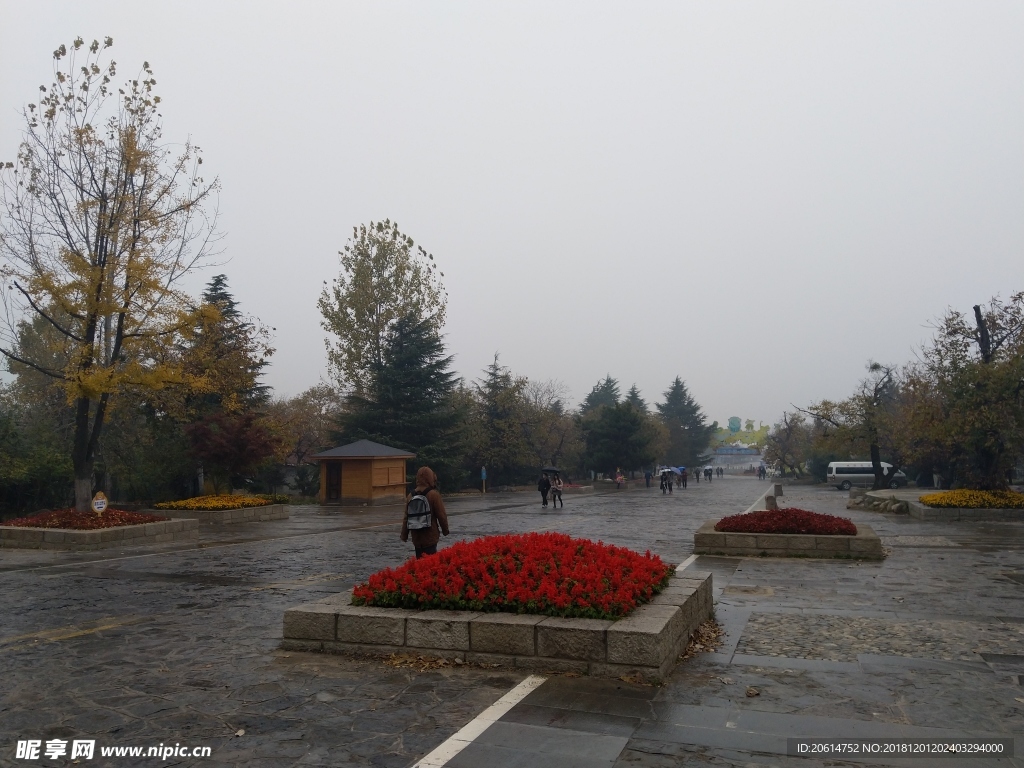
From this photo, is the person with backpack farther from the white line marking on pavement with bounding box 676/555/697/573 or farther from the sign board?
the sign board

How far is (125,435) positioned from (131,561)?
20313mm

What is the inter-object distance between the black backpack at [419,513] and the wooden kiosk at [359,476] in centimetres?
2461

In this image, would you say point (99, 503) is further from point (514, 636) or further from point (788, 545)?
point (788, 545)

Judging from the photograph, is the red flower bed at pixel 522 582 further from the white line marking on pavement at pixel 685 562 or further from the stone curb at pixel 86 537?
the stone curb at pixel 86 537

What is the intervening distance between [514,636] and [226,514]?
1957 centimetres

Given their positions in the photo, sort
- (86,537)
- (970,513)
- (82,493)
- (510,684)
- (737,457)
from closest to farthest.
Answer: (510,684) → (86,537) → (82,493) → (970,513) → (737,457)

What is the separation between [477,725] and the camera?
4.93 metres

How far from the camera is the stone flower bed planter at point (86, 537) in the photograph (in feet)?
52.1

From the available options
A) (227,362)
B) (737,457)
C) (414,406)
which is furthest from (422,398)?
(737,457)

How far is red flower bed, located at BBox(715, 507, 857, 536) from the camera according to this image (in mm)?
13812

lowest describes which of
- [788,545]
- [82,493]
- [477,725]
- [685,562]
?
[477,725]

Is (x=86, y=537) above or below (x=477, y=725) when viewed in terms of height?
above

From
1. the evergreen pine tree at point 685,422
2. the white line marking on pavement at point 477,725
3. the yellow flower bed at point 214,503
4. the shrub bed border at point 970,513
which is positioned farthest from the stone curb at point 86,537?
the evergreen pine tree at point 685,422

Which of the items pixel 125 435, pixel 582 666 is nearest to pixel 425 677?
pixel 582 666
